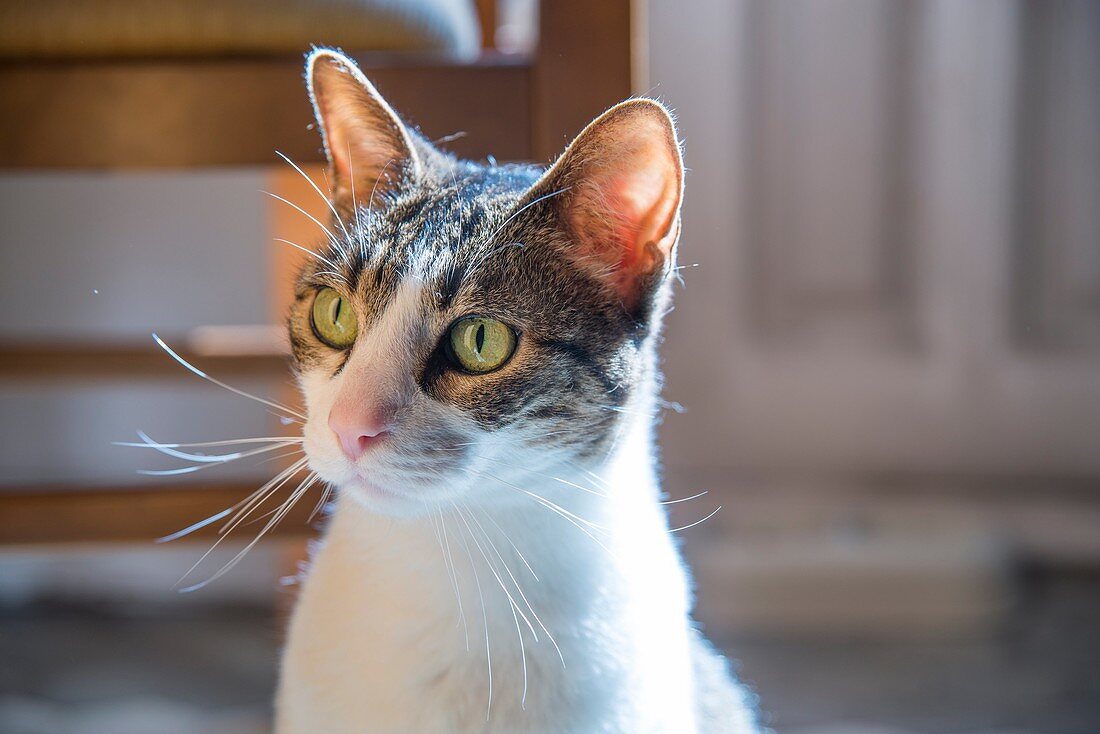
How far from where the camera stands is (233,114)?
787mm

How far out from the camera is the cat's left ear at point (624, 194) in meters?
0.60

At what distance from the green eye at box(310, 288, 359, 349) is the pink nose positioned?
0.08m

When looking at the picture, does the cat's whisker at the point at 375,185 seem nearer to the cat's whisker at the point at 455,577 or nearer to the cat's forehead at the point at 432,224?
the cat's forehead at the point at 432,224

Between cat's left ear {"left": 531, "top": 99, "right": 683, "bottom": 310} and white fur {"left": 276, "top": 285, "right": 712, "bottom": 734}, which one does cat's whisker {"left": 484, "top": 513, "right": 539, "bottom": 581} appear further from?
cat's left ear {"left": 531, "top": 99, "right": 683, "bottom": 310}

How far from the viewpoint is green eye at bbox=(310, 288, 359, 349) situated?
2.16ft

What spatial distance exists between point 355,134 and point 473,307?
16 centimetres

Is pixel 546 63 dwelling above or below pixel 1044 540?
above

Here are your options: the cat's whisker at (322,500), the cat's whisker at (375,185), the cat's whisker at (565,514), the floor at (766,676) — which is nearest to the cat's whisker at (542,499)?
the cat's whisker at (565,514)

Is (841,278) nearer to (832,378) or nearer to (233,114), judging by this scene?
(832,378)

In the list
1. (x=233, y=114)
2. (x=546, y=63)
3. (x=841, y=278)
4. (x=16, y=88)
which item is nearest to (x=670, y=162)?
(x=546, y=63)

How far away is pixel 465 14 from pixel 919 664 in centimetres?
113

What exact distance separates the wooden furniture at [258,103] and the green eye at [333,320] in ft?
0.36

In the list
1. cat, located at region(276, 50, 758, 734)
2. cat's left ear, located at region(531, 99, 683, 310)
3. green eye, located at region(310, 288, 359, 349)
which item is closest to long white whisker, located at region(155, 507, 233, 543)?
cat, located at region(276, 50, 758, 734)

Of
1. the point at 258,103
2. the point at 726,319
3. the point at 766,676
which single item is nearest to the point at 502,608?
the point at 258,103
